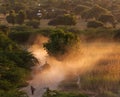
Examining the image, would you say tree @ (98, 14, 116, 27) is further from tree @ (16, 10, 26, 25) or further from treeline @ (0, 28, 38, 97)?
treeline @ (0, 28, 38, 97)

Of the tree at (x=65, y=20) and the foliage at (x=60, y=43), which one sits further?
the tree at (x=65, y=20)

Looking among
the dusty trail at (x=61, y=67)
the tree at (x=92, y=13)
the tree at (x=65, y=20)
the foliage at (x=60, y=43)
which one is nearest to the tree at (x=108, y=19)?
the tree at (x=92, y=13)

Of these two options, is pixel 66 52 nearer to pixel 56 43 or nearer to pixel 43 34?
pixel 56 43

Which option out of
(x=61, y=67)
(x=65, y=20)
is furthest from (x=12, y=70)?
(x=65, y=20)

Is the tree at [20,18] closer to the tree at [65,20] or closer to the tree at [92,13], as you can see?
the tree at [65,20]

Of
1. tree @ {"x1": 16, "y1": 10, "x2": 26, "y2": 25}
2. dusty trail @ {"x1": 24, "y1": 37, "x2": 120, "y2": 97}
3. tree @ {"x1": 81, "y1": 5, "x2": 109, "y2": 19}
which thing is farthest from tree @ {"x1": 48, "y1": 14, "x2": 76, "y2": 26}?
dusty trail @ {"x1": 24, "y1": 37, "x2": 120, "y2": 97}

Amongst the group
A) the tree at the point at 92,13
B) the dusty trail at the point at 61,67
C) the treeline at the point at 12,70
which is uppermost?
the treeline at the point at 12,70

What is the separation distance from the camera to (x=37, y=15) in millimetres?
73812

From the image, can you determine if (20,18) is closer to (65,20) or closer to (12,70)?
(65,20)

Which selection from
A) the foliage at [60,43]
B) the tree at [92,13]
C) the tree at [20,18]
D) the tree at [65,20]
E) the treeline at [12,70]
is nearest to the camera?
the treeline at [12,70]

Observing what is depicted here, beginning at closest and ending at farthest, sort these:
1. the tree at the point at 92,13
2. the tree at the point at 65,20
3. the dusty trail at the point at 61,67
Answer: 1. the dusty trail at the point at 61,67
2. the tree at the point at 65,20
3. the tree at the point at 92,13

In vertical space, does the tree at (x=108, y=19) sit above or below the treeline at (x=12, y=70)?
below

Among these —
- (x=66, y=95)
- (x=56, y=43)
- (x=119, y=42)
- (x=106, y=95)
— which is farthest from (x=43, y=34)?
(x=66, y=95)

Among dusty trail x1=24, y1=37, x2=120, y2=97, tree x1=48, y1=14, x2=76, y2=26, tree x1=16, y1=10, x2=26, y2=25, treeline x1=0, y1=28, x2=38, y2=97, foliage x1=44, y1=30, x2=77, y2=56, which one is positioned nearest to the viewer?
treeline x1=0, y1=28, x2=38, y2=97
